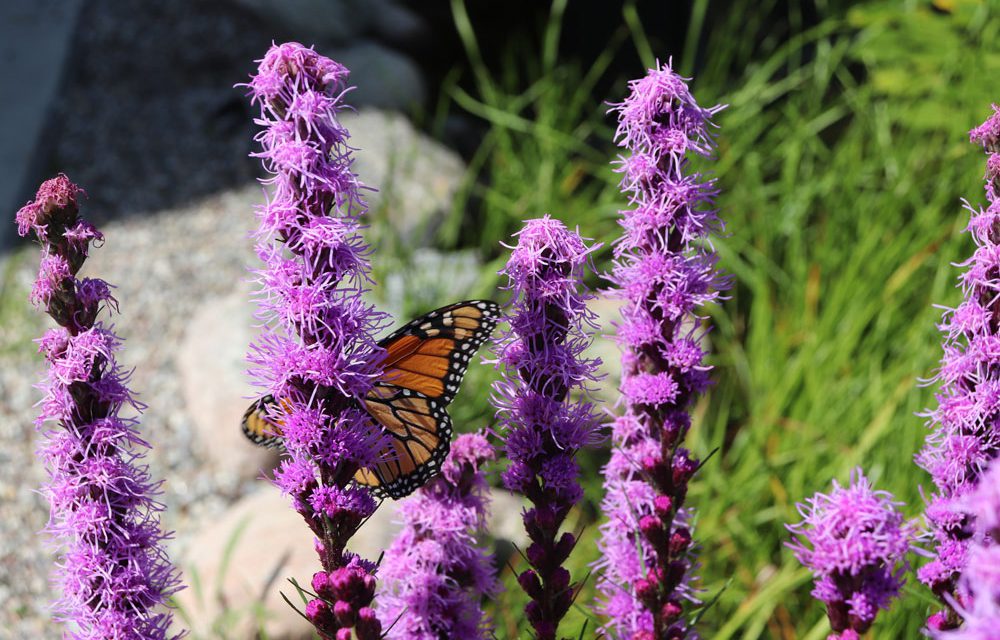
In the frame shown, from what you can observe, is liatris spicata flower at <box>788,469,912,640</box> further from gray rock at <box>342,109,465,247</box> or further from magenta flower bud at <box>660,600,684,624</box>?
gray rock at <box>342,109,465,247</box>

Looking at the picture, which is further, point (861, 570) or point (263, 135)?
point (263, 135)

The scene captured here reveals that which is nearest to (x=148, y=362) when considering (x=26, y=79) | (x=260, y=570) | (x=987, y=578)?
(x=260, y=570)

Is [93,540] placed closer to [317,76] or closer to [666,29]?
[317,76]

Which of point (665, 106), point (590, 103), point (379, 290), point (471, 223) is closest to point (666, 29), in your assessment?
point (590, 103)

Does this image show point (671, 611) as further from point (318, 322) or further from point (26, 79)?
point (26, 79)

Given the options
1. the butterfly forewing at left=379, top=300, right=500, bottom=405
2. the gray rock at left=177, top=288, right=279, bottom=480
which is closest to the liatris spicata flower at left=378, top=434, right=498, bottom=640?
the butterfly forewing at left=379, top=300, right=500, bottom=405

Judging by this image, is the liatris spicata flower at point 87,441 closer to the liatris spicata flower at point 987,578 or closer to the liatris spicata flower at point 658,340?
the liatris spicata flower at point 658,340
